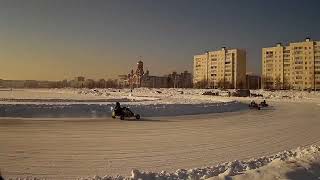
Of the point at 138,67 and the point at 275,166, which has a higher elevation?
the point at 138,67

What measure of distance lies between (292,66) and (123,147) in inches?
5341

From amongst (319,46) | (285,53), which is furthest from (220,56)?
(319,46)

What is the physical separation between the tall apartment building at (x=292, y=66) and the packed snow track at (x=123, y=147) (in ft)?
376

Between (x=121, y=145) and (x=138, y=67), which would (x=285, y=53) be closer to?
(x=138, y=67)

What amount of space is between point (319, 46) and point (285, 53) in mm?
15418

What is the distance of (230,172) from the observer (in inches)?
363

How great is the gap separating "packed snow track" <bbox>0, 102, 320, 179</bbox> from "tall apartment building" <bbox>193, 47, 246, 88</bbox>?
134m

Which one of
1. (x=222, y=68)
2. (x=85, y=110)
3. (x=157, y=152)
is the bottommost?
(x=157, y=152)

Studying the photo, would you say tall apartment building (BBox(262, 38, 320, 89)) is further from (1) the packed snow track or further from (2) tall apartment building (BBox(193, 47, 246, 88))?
(1) the packed snow track

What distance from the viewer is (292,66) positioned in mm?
140250

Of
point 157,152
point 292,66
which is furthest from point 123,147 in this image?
point 292,66

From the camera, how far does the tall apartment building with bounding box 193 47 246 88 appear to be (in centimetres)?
16162

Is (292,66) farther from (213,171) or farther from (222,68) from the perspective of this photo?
(213,171)

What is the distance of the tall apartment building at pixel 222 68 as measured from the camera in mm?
161625
